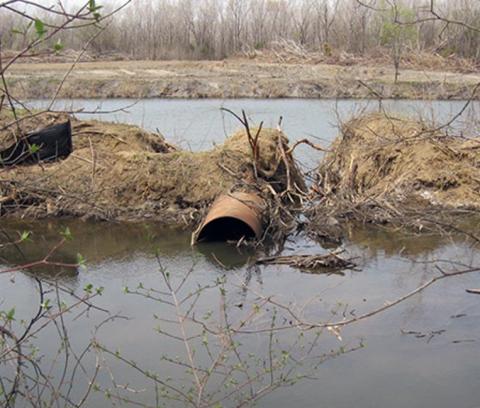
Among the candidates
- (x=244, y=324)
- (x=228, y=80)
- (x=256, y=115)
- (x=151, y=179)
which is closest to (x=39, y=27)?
(x=244, y=324)

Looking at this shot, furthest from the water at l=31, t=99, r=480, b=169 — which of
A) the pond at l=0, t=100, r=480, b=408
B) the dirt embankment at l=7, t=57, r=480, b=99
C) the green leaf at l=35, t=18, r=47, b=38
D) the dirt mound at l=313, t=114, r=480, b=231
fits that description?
the green leaf at l=35, t=18, r=47, b=38

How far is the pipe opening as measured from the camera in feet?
33.8

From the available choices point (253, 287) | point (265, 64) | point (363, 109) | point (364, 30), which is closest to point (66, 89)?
point (265, 64)

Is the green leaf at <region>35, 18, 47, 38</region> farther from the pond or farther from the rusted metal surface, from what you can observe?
the rusted metal surface

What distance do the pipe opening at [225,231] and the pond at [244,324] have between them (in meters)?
0.30

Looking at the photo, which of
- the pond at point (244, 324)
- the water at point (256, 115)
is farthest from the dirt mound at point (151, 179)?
the water at point (256, 115)

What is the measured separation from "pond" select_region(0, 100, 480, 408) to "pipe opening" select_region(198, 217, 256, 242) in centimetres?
30

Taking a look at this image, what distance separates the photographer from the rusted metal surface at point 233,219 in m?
9.84

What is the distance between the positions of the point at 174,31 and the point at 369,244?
32.8 meters

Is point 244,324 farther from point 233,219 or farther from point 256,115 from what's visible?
point 256,115

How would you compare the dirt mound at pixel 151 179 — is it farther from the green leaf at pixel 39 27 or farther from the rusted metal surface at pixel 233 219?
the green leaf at pixel 39 27

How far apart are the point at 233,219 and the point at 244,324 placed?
4458 mm

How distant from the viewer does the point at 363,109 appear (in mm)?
13781

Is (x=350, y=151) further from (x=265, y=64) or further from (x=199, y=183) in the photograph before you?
(x=265, y=64)
